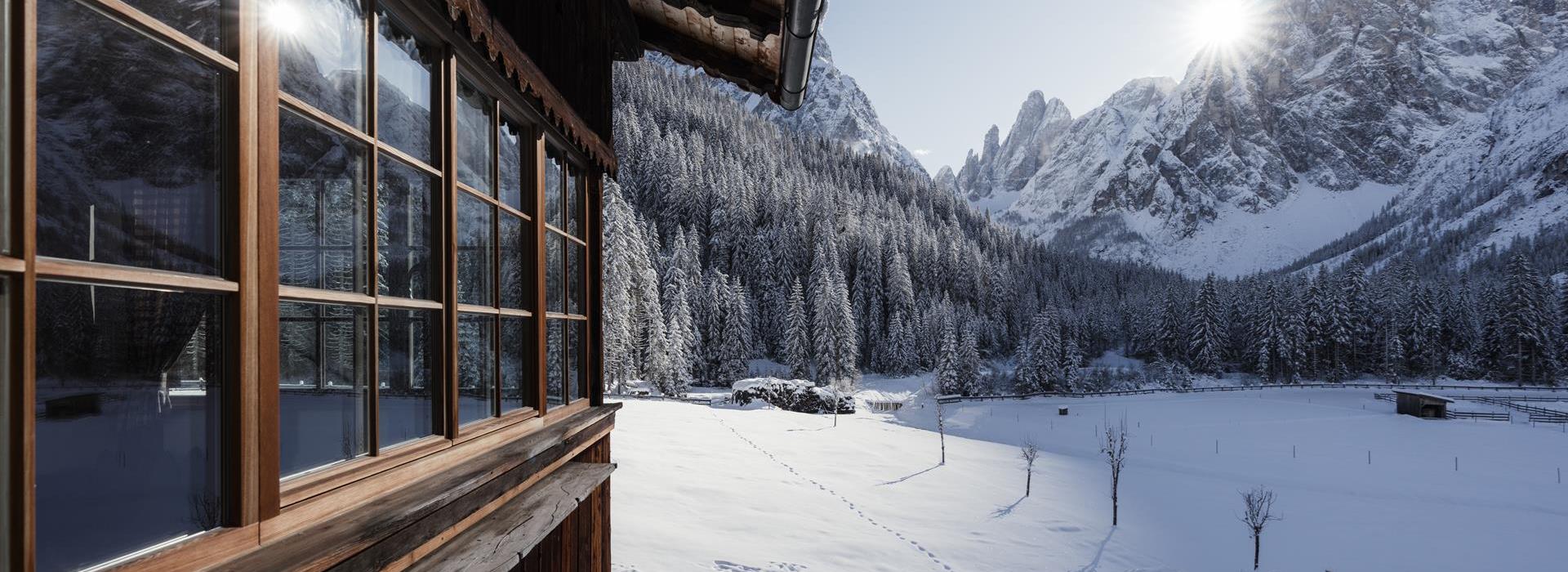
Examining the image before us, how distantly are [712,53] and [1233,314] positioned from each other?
79.4 m

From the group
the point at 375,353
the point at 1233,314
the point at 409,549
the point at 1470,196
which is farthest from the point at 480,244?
the point at 1470,196

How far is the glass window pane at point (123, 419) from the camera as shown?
1.17m

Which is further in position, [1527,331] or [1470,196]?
[1470,196]

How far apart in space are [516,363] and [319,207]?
1622 millimetres

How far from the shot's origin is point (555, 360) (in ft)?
13.4

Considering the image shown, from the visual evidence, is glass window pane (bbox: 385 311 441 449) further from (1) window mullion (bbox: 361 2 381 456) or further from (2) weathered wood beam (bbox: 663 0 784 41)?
(2) weathered wood beam (bbox: 663 0 784 41)

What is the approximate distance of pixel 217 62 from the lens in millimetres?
1469

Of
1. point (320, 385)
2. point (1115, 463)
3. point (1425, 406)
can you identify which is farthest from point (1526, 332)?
point (320, 385)

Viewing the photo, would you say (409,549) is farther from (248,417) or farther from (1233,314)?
(1233,314)

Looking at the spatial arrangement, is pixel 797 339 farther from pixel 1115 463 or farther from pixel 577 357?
pixel 577 357

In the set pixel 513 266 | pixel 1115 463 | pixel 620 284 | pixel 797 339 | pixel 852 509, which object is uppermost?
pixel 620 284

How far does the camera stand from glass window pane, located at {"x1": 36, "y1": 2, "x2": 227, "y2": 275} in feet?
3.81

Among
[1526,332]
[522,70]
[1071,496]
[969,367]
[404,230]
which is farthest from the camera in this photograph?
[1526,332]

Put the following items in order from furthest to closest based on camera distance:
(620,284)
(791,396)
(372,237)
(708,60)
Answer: (791,396) < (620,284) < (708,60) < (372,237)
